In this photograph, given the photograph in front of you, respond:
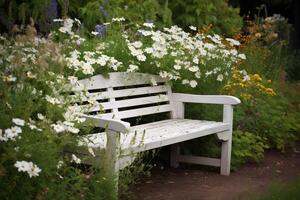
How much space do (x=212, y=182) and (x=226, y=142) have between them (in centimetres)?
47

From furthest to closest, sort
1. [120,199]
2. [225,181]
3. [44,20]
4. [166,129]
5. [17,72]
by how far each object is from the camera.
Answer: [44,20] < [225,181] < [166,129] < [120,199] < [17,72]

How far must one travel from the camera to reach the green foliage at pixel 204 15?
10070 millimetres

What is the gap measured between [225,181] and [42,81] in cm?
242

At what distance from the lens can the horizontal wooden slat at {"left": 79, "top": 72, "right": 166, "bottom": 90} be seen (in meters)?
5.53

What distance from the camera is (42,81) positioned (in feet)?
15.0

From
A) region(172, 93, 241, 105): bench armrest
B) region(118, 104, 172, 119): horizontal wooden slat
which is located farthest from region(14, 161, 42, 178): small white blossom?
region(172, 93, 241, 105): bench armrest

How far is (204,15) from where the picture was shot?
10.2m

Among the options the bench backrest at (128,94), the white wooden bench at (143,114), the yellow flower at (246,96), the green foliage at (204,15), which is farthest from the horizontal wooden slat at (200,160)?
the green foliage at (204,15)

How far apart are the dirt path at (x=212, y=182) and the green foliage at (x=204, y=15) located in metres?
3.48

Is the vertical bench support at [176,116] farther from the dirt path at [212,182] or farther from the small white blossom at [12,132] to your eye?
the small white blossom at [12,132]

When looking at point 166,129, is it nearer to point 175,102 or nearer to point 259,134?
point 175,102

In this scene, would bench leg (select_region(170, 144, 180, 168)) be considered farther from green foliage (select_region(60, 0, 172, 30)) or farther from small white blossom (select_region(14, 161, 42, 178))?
small white blossom (select_region(14, 161, 42, 178))

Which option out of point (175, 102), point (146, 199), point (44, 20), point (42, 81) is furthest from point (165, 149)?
point (42, 81)

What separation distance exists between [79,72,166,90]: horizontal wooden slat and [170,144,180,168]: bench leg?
2.47 ft
